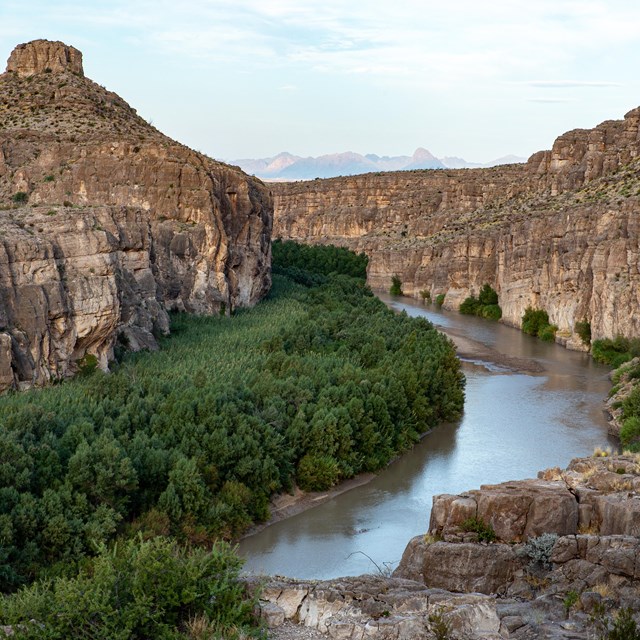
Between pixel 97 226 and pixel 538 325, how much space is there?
37197 mm

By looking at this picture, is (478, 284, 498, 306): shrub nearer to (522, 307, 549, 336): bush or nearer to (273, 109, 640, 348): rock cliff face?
(273, 109, 640, 348): rock cliff face

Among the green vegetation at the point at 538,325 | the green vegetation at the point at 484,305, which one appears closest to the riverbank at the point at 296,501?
the green vegetation at the point at 538,325

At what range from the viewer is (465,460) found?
31125 mm

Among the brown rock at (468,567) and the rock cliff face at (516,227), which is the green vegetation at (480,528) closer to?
the brown rock at (468,567)

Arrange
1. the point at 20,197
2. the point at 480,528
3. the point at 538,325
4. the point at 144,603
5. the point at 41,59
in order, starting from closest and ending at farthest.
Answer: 1. the point at 144,603
2. the point at 480,528
3. the point at 20,197
4. the point at 41,59
5. the point at 538,325

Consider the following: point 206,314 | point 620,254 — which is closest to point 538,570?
point 206,314

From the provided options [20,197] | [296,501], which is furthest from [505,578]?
[20,197]

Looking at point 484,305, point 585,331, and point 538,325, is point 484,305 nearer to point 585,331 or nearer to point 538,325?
point 538,325

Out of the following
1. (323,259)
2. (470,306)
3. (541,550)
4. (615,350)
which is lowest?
(470,306)

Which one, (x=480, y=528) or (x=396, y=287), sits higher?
(x=480, y=528)

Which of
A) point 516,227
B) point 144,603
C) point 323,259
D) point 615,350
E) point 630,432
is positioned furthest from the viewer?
point 323,259

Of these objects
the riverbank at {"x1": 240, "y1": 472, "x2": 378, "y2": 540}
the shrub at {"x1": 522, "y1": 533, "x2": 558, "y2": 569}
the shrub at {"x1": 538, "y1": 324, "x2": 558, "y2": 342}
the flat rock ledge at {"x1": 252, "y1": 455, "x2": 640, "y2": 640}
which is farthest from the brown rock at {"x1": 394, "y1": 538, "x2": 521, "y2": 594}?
the shrub at {"x1": 538, "y1": 324, "x2": 558, "y2": 342}

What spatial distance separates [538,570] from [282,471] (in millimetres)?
11873

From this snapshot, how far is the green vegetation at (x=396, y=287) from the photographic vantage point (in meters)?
93.2
